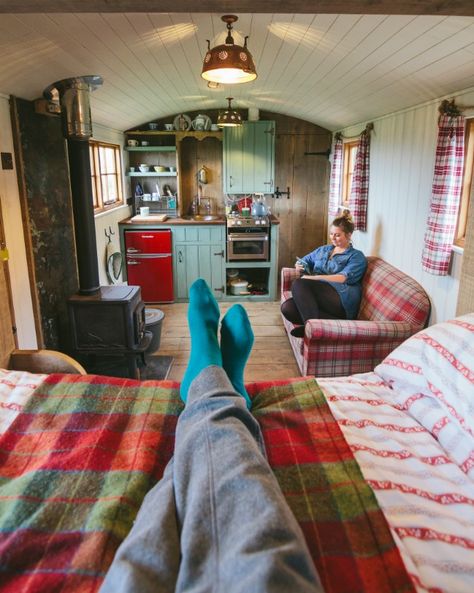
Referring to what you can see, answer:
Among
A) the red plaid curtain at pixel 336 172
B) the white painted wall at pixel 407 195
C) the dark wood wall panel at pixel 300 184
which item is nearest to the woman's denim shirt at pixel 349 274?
the white painted wall at pixel 407 195

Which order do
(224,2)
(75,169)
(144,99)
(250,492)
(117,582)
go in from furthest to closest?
1. (144,99)
2. (75,169)
3. (224,2)
4. (250,492)
5. (117,582)

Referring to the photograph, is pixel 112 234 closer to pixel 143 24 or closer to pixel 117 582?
pixel 143 24

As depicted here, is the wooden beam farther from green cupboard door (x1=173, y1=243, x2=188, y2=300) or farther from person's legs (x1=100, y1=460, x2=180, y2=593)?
green cupboard door (x1=173, y1=243, x2=188, y2=300)

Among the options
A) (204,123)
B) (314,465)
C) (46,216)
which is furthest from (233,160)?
(314,465)

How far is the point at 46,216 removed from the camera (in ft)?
9.61

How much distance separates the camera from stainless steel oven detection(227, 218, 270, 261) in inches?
184

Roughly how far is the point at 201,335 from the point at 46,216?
5.98 feet

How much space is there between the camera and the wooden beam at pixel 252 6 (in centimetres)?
126

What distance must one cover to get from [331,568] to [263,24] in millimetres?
2229

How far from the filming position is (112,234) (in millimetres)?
4465

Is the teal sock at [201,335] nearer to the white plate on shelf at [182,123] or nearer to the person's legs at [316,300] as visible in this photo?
the person's legs at [316,300]

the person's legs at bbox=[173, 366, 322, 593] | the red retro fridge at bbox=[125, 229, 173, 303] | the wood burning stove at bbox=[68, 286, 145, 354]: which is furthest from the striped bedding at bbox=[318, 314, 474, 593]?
the red retro fridge at bbox=[125, 229, 173, 303]

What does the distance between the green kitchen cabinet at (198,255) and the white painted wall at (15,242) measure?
216 cm

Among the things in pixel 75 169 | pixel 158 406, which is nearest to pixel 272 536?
pixel 158 406
